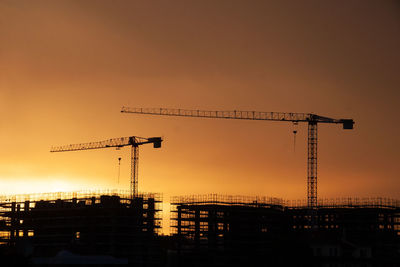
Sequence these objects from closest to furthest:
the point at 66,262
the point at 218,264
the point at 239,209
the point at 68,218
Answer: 1. the point at 66,262
2. the point at 218,264
3. the point at 239,209
4. the point at 68,218

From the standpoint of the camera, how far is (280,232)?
618 feet

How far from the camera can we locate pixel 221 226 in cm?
18075

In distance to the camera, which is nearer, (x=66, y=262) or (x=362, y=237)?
(x=66, y=262)

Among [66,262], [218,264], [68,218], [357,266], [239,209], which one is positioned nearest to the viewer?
[66,262]

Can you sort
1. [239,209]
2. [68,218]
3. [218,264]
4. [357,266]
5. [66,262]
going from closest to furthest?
1. [66,262]
2. [357,266]
3. [218,264]
4. [239,209]
5. [68,218]

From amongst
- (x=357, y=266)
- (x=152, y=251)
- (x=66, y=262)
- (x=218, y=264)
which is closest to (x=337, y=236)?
(x=357, y=266)

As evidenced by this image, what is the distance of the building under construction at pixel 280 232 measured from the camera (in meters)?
160

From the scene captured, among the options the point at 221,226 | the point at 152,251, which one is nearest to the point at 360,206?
the point at 221,226

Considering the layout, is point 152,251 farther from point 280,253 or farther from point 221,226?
point 280,253

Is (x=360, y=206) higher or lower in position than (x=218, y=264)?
higher

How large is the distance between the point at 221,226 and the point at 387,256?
3486 cm

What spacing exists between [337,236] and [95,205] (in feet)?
171

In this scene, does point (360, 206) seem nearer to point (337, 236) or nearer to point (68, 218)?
point (337, 236)

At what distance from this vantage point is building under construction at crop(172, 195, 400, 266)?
525 ft
